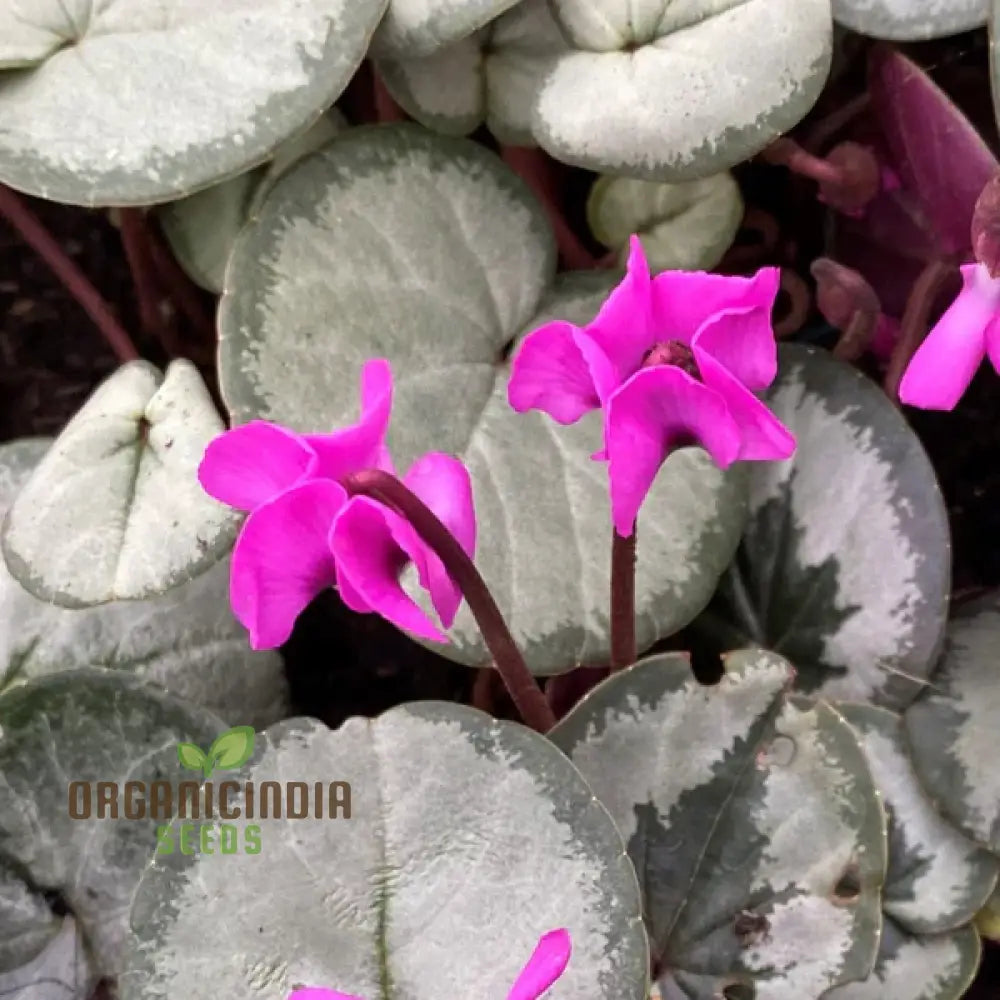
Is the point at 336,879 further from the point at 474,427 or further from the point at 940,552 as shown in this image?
the point at 940,552

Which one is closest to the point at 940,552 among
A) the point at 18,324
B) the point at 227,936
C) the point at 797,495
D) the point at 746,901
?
the point at 797,495

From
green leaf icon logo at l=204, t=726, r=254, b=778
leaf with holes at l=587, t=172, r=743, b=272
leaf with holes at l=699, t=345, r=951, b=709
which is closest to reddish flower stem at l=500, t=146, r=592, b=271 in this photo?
leaf with holes at l=587, t=172, r=743, b=272

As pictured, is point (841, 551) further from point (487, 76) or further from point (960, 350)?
point (487, 76)

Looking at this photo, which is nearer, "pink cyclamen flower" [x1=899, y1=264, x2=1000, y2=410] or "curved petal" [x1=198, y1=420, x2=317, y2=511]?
"curved petal" [x1=198, y1=420, x2=317, y2=511]

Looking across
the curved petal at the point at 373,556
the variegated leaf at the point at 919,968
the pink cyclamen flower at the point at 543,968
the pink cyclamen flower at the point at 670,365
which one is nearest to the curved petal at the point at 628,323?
the pink cyclamen flower at the point at 670,365

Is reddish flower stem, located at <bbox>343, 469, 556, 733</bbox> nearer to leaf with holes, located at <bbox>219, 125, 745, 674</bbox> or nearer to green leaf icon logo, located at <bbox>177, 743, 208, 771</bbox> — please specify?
leaf with holes, located at <bbox>219, 125, 745, 674</bbox>

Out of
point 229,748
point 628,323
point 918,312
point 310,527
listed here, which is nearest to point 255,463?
point 310,527
